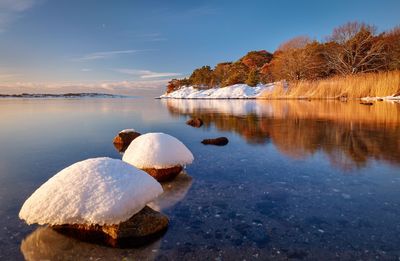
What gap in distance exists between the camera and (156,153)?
5.92 m

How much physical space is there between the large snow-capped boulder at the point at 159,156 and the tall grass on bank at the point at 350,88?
99.9 ft

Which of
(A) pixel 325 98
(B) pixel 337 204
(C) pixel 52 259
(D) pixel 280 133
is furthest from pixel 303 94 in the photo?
(C) pixel 52 259

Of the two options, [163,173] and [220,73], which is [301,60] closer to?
[220,73]

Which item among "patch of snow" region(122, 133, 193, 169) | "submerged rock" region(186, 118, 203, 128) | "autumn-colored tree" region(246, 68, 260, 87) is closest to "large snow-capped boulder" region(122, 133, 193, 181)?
"patch of snow" region(122, 133, 193, 169)

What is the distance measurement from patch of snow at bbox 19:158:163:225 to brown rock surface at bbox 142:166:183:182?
5.38 feet

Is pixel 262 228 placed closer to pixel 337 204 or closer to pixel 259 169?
pixel 337 204

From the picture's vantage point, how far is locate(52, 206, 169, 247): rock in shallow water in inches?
134

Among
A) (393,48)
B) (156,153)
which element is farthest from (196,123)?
(393,48)

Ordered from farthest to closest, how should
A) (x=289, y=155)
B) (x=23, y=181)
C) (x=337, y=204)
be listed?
(x=289, y=155)
(x=23, y=181)
(x=337, y=204)

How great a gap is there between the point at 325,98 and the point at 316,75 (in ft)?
48.3

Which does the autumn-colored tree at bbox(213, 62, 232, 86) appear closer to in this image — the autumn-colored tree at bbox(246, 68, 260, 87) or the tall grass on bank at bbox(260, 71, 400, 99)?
the autumn-colored tree at bbox(246, 68, 260, 87)

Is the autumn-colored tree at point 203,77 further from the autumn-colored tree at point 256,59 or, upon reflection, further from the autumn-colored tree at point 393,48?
the autumn-colored tree at point 393,48

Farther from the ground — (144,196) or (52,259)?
(144,196)

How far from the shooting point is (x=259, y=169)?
6.45 metres
